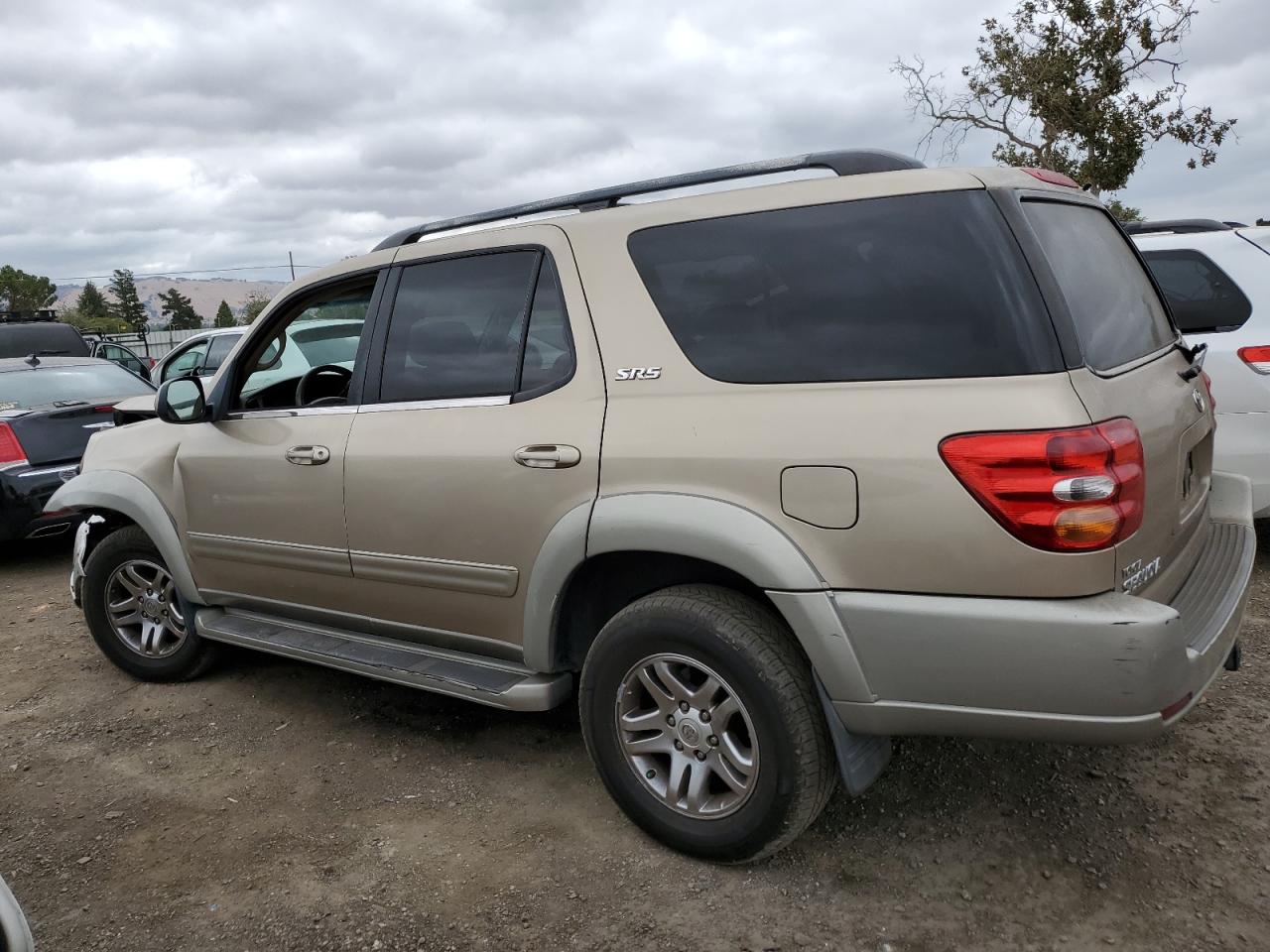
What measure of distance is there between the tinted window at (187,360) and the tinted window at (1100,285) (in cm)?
1025

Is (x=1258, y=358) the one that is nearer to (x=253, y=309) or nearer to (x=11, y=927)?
(x=11, y=927)

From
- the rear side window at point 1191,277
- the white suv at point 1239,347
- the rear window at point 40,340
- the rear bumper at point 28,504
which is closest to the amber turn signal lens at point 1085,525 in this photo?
the white suv at point 1239,347

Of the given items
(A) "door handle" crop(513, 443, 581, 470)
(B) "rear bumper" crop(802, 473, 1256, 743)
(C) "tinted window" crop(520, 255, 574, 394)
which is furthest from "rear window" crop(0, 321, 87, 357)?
(B) "rear bumper" crop(802, 473, 1256, 743)

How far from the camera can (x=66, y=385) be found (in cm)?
739

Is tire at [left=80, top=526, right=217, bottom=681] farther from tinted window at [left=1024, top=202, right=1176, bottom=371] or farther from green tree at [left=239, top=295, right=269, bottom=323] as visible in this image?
tinted window at [left=1024, top=202, right=1176, bottom=371]

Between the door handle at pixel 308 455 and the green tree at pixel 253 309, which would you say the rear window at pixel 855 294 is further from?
the green tree at pixel 253 309

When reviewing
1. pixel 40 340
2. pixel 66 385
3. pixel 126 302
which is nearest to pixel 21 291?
pixel 126 302

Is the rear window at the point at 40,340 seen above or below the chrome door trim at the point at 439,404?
above

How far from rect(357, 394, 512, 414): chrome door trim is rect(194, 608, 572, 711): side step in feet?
2.72

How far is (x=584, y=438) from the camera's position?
2824mm

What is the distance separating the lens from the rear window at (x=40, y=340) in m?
14.6

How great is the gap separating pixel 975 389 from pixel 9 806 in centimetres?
345

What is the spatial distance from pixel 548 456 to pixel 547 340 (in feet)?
1.29

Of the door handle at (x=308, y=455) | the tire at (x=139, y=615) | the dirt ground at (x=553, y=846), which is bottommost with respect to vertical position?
the dirt ground at (x=553, y=846)
